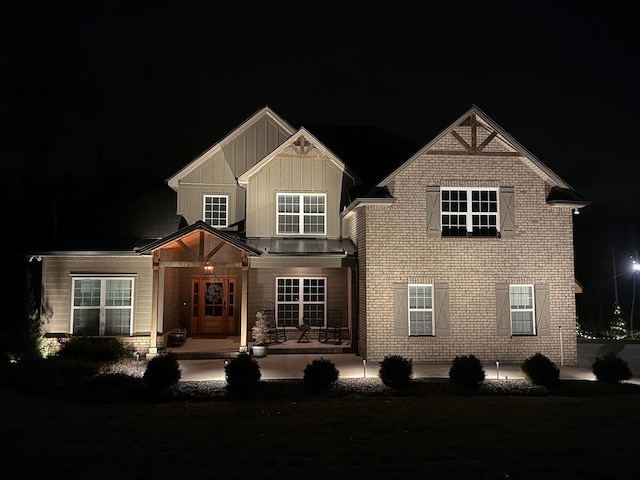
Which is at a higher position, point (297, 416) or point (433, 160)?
point (433, 160)

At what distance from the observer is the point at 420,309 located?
14.2 meters

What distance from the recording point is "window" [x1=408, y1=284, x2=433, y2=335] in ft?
46.6

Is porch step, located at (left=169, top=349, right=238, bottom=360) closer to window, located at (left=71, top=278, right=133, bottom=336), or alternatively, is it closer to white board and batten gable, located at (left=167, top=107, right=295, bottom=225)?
window, located at (left=71, top=278, right=133, bottom=336)

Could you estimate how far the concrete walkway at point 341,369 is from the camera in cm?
1210

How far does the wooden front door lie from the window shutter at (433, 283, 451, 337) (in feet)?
26.7

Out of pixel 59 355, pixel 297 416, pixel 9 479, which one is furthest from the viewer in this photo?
pixel 59 355

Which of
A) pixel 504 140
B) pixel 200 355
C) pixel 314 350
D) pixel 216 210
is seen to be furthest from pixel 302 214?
pixel 504 140

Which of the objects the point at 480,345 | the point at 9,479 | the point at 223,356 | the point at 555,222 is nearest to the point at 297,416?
the point at 9,479

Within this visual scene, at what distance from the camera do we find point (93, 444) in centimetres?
693

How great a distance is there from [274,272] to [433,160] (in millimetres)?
6903

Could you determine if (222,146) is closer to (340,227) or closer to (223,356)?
(340,227)

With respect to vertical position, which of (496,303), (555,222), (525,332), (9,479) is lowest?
(9,479)

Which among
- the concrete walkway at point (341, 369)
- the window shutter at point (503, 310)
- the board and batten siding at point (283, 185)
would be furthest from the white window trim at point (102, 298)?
the window shutter at point (503, 310)

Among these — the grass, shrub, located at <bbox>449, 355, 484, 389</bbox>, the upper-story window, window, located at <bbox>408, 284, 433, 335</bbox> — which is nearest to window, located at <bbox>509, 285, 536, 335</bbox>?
window, located at <bbox>408, 284, 433, 335</bbox>
